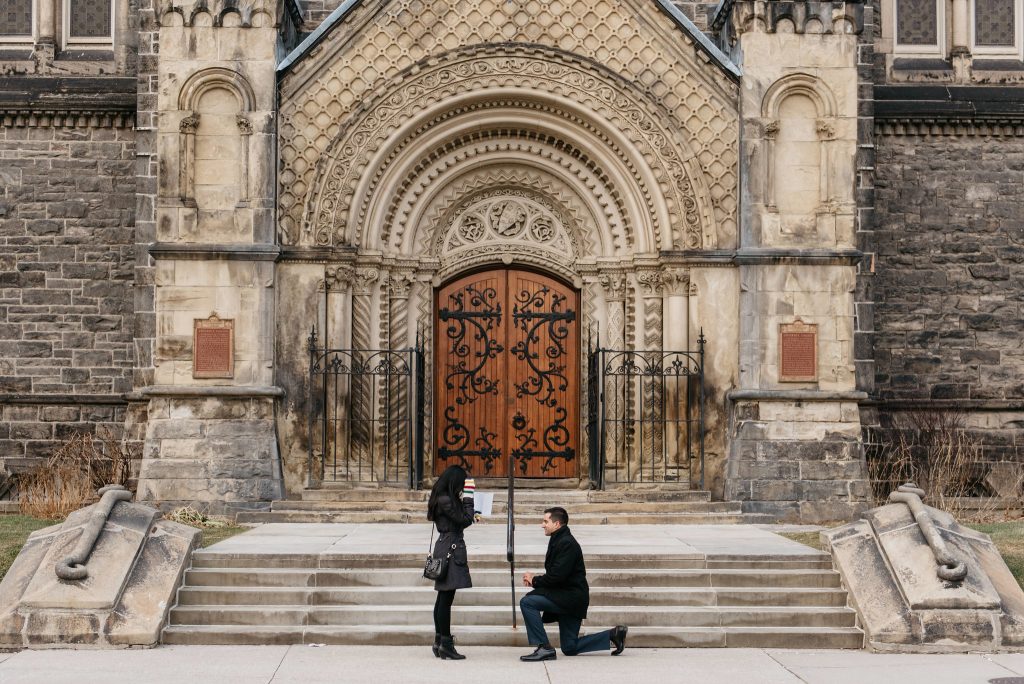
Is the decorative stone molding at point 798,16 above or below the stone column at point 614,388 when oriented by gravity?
above

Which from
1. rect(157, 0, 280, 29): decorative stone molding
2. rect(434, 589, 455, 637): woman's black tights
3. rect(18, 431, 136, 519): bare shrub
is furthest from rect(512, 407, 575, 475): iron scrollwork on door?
rect(434, 589, 455, 637): woman's black tights

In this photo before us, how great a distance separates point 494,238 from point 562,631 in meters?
8.88

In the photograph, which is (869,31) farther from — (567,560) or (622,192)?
(567,560)

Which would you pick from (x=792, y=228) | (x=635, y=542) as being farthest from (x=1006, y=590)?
(x=792, y=228)

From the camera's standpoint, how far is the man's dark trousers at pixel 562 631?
10.4 metres

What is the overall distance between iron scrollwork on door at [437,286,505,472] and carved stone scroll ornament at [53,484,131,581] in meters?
6.56

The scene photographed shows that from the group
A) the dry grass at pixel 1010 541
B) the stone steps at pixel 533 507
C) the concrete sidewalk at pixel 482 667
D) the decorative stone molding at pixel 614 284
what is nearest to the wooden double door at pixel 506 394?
the decorative stone molding at pixel 614 284

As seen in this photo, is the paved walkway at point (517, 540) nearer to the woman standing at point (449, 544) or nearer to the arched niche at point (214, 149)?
the woman standing at point (449, 544)

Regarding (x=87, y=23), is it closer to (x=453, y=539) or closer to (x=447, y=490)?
(x=447, y=490)

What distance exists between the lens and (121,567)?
11.4m

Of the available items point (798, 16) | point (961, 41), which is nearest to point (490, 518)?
point (798, 16)

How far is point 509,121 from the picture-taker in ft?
59.0

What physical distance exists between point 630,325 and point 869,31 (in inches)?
246

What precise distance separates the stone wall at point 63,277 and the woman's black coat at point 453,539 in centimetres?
1074
